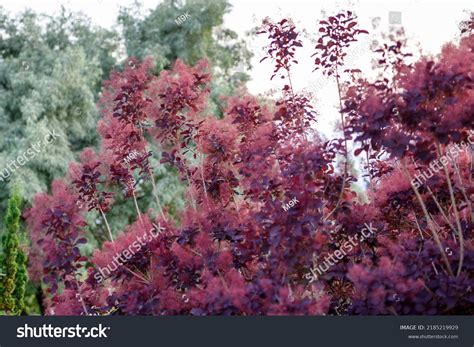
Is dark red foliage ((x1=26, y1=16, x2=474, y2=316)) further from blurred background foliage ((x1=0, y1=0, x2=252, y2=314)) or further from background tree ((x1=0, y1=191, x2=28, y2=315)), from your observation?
blurred background foliage ((x1=0, y1=0, x2=252, y2=314))

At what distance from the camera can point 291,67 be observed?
4.00m

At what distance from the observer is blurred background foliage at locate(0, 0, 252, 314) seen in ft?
42.4

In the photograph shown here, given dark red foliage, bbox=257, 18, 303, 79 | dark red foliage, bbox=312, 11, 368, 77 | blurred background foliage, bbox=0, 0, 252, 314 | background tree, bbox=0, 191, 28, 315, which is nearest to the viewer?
dark red foliage, bbox=312, 11, 368, 77

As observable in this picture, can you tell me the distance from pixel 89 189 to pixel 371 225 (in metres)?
1.62

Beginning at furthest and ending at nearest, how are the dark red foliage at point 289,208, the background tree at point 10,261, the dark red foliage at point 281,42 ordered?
the background tree at point 10,261
the dark red foliage at point 281,42
the dark red foliage at point 289,208

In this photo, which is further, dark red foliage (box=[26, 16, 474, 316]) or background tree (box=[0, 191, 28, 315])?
background tree (box=[0, 191, 28, 315])

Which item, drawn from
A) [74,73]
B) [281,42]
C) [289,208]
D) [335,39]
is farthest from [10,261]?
[289,208]

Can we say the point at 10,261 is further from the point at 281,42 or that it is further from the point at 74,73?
the point at 281,42

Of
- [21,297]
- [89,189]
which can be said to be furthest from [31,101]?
[89,189]

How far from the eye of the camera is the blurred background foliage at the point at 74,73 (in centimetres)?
1291

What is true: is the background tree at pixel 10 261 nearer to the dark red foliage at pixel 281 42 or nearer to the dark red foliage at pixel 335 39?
the dark red foliage at pixel 281 42

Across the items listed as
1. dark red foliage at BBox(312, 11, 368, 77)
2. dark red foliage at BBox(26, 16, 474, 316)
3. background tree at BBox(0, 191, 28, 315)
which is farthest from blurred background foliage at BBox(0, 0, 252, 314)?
dark red foliage at BBox(312, 11, 368, 77)

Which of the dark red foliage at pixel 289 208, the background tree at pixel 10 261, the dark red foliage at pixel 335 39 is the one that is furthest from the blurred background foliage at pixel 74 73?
the dark red foliage at pixel 335 39

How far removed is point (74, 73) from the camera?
13.3 m
